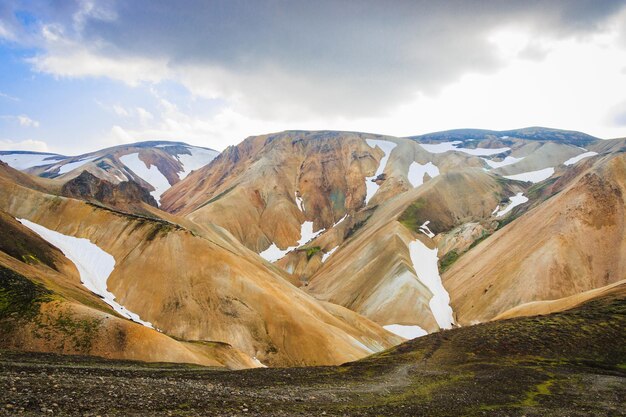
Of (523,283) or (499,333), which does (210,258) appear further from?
(523,283)

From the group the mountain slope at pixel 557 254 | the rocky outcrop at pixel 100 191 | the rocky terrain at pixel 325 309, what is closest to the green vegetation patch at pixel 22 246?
the rocky terrain at pixel 325 309

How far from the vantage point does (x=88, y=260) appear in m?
73.5

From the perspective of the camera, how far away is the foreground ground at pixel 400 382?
1577 centimetres

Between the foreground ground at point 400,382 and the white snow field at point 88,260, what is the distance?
43.8 meters

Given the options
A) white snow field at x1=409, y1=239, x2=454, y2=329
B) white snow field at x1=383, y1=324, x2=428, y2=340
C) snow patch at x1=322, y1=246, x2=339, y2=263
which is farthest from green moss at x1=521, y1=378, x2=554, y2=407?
snow patch at x1=322, y1=246, x2=339, y2=263

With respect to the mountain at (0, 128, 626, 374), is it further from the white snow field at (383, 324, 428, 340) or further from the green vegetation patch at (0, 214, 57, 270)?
the green vegetation patch at (0, 214, 57, 270)

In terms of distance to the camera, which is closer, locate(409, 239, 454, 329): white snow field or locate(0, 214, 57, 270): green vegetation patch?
locate(0, 214, 57, 270): green vegetation patch

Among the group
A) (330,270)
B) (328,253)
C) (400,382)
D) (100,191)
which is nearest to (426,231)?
(330,270)

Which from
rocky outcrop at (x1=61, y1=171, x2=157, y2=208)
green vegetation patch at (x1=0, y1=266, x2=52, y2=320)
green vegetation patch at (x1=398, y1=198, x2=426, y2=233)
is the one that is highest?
rocky outcrop at (x1=61, y1=171, x2=157, y2=208)

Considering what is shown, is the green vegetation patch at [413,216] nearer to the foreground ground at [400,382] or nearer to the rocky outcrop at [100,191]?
the rocky outcrop at [100,191]

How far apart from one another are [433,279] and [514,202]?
3020 inches

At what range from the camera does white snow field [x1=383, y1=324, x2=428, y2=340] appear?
323 feet

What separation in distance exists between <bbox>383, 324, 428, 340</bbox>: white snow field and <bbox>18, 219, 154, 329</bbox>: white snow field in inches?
2359

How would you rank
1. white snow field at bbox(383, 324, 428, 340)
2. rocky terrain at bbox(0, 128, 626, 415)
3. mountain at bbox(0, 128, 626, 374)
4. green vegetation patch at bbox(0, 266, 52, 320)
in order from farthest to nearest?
1. white snow field at bbox(383, 324, 428, 340)
2. mountain at bbox(0, 128, 626, 374)
3. green vegetation patch at bbox(0, 266, 52, 320)
4. rocky terrain at bbox(0, 128, 626, 415)
